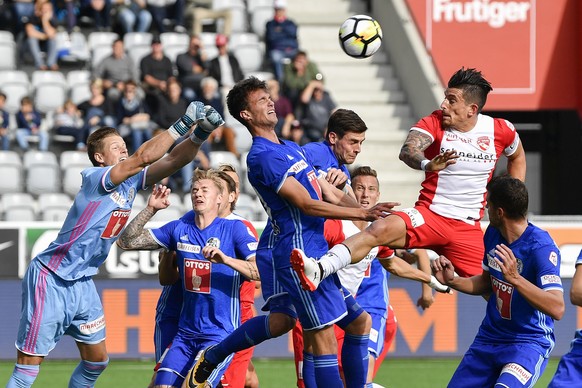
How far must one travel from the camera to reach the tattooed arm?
8.06m

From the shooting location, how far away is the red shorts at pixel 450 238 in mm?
8828

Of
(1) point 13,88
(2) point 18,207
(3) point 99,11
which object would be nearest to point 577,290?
(2) point 18,207

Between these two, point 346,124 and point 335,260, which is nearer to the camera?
point 335,260

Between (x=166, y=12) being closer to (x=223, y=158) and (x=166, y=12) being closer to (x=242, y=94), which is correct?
(x=223, y=158)

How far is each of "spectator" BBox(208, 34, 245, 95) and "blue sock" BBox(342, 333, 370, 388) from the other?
10.5 meters

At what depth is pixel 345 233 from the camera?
9633 mm

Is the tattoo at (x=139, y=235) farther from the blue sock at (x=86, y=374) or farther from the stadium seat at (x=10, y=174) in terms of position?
the stadium seat at (x=10, y=174)

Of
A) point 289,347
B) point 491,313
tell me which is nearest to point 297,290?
point 491,313

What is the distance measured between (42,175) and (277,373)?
18.7 feet

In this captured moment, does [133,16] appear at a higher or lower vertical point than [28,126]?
higher

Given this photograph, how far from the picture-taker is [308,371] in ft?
27.0

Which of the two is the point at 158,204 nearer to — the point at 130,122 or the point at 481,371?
the point at 481,371

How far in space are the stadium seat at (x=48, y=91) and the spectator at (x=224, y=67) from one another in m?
2.30

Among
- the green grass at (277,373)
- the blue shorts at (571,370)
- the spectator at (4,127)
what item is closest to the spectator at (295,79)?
the spectator at (4,127)
